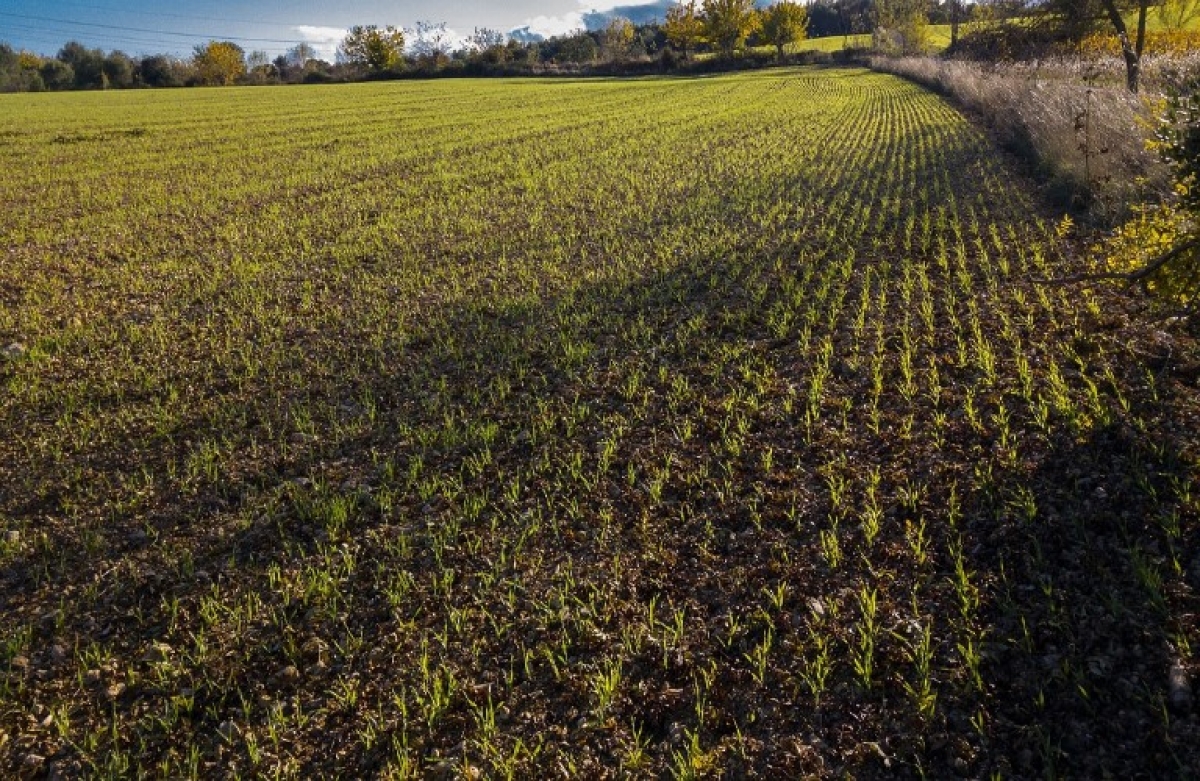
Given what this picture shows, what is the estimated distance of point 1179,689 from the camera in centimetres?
349

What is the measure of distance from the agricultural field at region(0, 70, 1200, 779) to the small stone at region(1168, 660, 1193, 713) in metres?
0.02

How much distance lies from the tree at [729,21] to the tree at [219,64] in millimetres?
55103

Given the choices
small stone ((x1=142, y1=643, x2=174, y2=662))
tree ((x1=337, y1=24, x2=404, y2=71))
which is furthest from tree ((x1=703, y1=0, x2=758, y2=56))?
small stone ((x1=142, y1=643, x2=174, y2=662))

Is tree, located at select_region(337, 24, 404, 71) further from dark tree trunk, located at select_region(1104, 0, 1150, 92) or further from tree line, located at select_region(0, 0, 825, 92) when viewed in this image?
dark tree trunk, located at select_region(1104, 0, 1150, 92)

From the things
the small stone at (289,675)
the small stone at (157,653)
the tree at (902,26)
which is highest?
the tree at (902,26)

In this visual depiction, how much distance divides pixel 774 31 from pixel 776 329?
84.9m

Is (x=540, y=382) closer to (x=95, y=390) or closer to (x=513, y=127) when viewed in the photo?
(x=95, y=390)

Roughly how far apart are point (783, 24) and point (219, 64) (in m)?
64.9

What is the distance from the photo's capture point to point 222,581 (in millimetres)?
4875

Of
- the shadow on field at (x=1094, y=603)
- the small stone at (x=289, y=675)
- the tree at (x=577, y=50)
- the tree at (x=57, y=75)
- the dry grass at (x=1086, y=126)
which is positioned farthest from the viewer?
the tree at (x=577, y=50)

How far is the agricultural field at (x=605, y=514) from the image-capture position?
3668mm

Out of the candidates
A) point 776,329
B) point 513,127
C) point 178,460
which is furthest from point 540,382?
point 513,127

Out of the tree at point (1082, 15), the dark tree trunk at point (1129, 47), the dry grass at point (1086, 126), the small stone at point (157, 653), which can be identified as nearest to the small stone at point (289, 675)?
the small stone at point (157, 653)

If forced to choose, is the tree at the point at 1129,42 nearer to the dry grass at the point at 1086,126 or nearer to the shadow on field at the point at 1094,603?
the dry grass at the point at 1086,126
